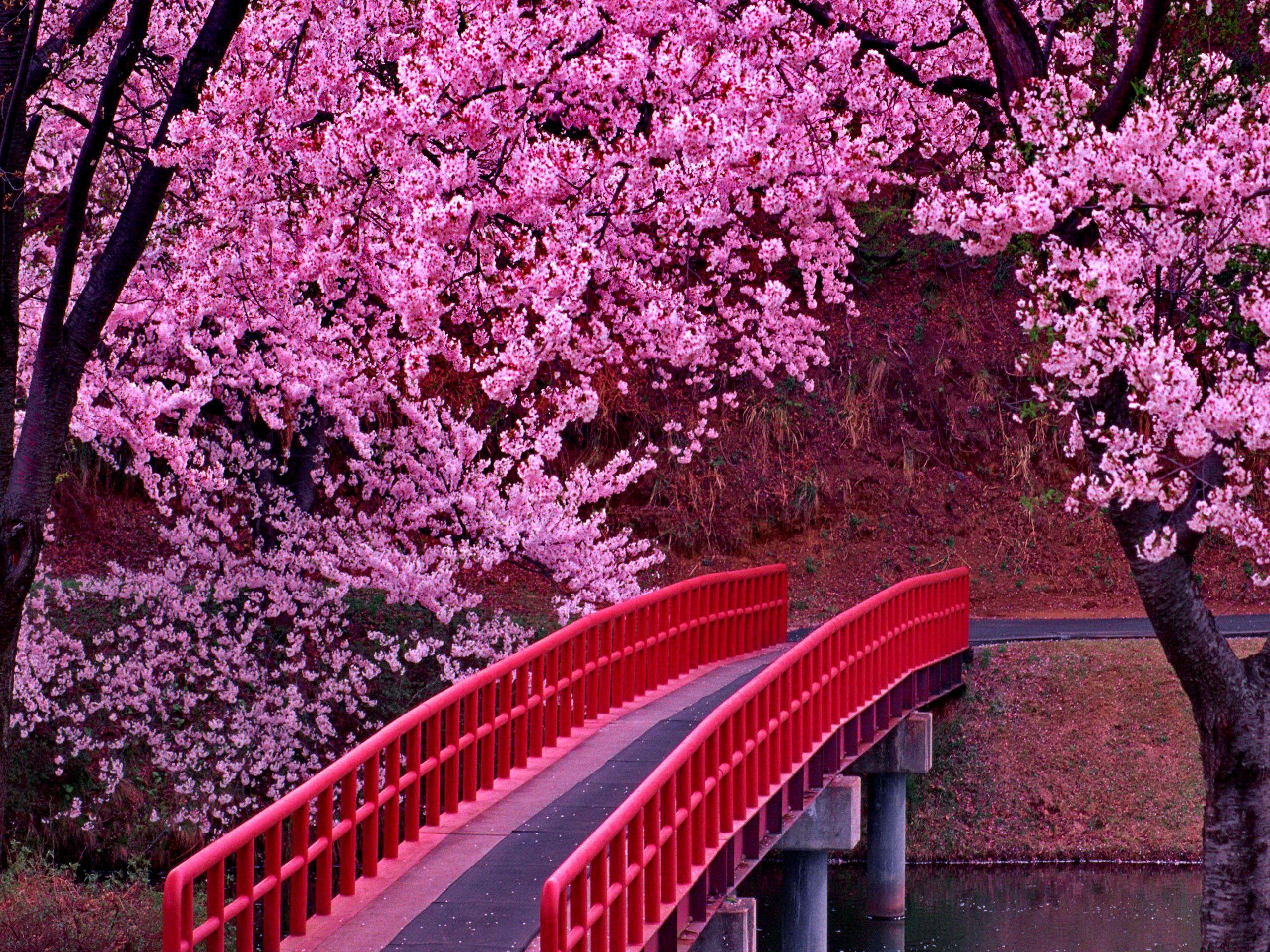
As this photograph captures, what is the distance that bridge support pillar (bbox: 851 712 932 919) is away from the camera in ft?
63.0

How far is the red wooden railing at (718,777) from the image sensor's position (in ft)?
28.4

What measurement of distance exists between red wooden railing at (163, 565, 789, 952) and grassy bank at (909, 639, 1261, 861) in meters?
3.34

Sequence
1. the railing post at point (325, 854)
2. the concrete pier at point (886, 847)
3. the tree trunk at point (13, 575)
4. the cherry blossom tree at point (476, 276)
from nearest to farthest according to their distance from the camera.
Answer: the railing post at point (325, 854) → the tree trunk at point (13, 575) → the cherry blossom tree at point (476, 276) → the concrete pier at point (886, 847)

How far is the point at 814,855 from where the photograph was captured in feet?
52.7

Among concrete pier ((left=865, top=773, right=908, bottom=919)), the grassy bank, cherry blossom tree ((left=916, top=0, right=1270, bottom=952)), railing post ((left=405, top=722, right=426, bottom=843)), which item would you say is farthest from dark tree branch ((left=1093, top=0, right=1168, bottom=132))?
the grassy bank

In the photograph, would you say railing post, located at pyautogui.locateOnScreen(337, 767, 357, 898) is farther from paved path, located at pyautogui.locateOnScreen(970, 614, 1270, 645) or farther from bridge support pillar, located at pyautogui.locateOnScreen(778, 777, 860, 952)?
paved path, located at pyautogui.locateOnScreen(970, 614, 1270, 645)

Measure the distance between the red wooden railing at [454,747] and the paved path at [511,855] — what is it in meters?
0.31

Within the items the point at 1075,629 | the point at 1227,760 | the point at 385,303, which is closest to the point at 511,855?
the point at 385,303

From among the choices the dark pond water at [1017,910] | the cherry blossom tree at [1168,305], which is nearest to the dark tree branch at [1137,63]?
the cherry blossom tree at [1168,305]

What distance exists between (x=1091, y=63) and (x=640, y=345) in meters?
5.64

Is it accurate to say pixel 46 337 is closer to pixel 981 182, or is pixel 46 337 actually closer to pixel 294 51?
pixel 294 51

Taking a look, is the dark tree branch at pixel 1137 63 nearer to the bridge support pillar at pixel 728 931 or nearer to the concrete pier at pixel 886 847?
the bridge support pillar at pixel 728 931

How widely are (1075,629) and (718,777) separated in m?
14.9

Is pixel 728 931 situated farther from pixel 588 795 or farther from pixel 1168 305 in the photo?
pixel 1168 305
